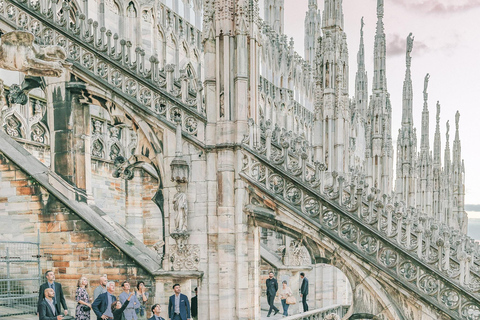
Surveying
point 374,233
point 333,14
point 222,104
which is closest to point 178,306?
point 374,233

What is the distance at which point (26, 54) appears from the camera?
7.41 m

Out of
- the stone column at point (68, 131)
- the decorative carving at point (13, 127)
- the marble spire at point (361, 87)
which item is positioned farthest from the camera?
the marble spire at point (361, 87)

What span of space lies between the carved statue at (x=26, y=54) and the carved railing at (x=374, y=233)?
469 cm

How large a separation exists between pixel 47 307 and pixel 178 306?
8.11ft

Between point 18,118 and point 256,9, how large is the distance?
7052 mm

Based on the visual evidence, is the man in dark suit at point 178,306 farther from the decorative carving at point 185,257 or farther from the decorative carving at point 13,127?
the decorative carving at point 13,127

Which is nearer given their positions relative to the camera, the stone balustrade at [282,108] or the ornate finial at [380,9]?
the ornate finial at [380,9]

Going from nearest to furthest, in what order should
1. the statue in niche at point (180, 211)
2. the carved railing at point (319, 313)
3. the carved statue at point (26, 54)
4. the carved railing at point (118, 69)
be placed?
1. the carved statue at point (26, 54)
2. the statue in niche at point (180, 211)
3. the carved railing at point (118, 69)
4. the carved railing at point (319, 313)

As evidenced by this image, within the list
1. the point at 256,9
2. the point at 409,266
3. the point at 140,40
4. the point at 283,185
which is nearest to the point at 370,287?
Result: the point at 409,266

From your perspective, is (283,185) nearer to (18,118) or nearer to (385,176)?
(18,118)

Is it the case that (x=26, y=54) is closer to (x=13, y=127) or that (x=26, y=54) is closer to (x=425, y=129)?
(x=13, y=127)

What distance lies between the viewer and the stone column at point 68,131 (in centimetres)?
1260

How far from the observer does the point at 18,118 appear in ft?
50.8

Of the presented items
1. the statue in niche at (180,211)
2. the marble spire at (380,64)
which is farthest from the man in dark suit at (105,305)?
the marble spire at (380,64)
